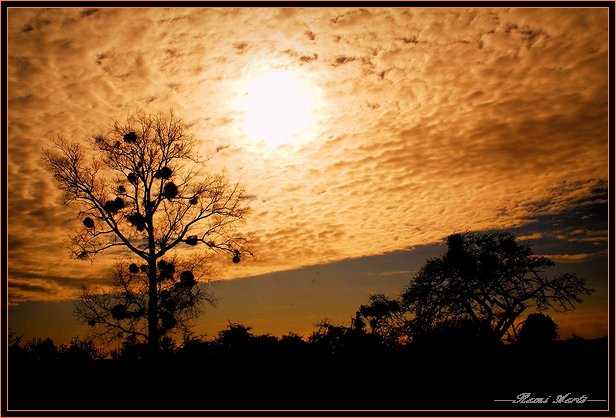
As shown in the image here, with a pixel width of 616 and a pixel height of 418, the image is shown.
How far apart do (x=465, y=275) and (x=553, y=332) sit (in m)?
5.32

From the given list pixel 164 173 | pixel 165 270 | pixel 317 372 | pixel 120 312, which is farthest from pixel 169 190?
pixel 317 372

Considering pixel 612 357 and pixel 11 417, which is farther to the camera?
pixel 612 357

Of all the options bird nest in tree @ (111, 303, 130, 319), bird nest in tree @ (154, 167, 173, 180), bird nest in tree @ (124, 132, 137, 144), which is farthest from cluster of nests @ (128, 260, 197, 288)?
bird nest in tree @ (124, 132, 137, 144)

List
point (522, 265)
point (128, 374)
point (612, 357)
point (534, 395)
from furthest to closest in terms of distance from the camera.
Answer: point (522, 265) < point (612, 357) < point (128, 374) < point (534, 395)

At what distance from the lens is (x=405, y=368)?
7695mm

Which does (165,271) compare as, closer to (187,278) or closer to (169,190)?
(187,278)

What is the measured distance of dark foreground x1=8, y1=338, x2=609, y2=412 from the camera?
23.9ft

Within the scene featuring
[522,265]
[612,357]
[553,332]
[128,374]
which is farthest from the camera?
[522,265]

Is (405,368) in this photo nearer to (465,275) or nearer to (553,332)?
(553,332)

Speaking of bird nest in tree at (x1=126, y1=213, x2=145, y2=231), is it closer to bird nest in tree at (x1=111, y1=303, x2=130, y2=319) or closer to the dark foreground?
bird nest in tree at (x1=111, y1=303, x2=130, y2=319)

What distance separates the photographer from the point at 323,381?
7.62 metres

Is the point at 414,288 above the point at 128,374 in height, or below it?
above

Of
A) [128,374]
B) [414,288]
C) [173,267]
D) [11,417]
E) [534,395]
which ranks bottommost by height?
[534,395]

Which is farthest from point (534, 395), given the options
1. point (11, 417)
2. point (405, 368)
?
point (11, 417)
